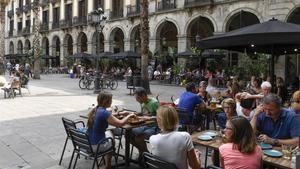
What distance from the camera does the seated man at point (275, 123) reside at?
4590 millimetres

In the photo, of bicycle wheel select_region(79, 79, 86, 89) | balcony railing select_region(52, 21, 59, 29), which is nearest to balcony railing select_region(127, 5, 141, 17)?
bicycle wheel select_region(79, 79, 86, 89)

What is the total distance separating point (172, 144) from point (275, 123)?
1642mm

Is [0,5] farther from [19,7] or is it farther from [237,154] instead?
[237,154]

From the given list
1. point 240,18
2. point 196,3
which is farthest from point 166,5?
point 240,18

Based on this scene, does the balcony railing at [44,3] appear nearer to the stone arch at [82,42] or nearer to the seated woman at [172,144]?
the stone arch at [82,42]

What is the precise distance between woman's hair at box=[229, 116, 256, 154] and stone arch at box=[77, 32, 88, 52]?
127ft

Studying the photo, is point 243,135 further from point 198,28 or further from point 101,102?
point 198,28

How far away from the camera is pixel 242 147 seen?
351 centimetres

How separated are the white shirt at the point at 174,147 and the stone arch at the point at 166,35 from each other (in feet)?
88.6

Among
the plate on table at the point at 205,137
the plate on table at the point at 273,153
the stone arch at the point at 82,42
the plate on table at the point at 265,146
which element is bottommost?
the plate on table at the point at 273,153

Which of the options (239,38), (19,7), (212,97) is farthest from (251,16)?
(19,7)

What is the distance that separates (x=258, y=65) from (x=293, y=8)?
14.1 ft

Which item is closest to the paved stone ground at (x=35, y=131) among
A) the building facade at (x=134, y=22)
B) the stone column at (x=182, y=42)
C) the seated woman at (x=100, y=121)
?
the seated woman at (x=100, y=121)

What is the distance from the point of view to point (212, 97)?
9.27 m
